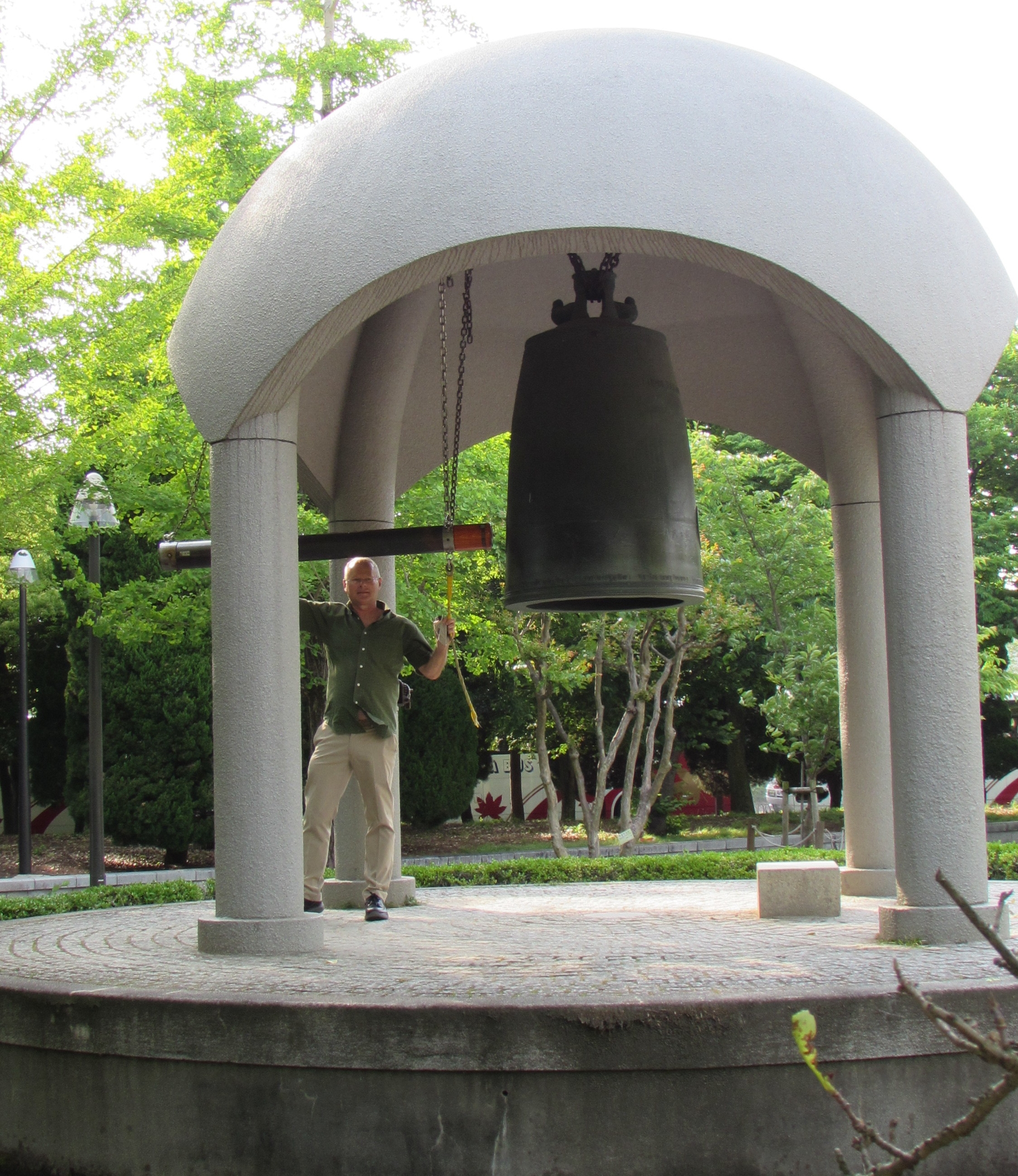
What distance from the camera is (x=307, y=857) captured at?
717 centimetres

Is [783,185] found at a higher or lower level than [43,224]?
lower

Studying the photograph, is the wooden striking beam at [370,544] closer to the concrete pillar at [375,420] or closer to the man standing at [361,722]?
the man standing at [361,722]

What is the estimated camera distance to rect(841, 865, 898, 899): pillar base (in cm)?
775

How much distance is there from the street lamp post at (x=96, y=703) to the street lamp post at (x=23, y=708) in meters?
0.85

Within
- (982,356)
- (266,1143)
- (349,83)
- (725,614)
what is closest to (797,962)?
(266,1143)

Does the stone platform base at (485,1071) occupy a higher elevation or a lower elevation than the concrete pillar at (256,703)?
lower

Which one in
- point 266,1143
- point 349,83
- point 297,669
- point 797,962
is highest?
point 349,83

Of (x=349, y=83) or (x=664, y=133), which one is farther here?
(x=349, y=83)

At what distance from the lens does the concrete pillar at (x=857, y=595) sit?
25.5ft

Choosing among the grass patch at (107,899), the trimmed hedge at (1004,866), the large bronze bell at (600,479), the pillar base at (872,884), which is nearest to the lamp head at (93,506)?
the grass patch at (107,899)

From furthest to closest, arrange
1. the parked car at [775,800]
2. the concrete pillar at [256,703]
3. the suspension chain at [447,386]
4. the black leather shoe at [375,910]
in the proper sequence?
the parked car at [775,800] < the black leather shoe at [375,910] < the suspension chain at [447,386] < the concrete pillar at [256,703]

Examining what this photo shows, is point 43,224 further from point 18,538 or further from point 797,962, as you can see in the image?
point 797,962

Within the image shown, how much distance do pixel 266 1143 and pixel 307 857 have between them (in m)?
2.75

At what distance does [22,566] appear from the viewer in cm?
1670
